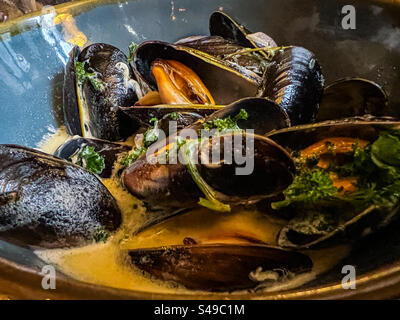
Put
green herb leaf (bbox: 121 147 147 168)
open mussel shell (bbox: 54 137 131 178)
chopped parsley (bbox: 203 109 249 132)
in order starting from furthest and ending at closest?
1. open mussel shell (bbox: 54 137 131 178)
2. green herb leaf (bbox: 121 147 147 168)
3. chopped parsley (bbox: 203 109 249 132)

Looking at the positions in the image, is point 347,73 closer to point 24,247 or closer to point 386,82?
point 386,82

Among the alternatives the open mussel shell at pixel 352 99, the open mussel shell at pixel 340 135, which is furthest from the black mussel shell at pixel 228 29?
the open mussel shell at pixel 340 135

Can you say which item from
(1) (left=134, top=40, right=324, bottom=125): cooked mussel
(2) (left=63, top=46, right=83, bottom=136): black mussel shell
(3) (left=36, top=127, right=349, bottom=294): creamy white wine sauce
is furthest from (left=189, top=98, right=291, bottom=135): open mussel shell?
(2) (left=63, top=46, right=83, bottom=136): black mussel shell

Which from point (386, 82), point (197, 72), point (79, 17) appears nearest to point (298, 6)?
point (386, 82)

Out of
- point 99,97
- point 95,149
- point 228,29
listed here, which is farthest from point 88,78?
point 228,29

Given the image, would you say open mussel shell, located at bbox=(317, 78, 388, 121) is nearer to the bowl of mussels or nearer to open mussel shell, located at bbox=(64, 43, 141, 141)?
the bowl of mussels

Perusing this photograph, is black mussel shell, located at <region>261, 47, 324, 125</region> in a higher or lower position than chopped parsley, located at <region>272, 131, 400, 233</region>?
higher

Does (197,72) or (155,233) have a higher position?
(197,72)

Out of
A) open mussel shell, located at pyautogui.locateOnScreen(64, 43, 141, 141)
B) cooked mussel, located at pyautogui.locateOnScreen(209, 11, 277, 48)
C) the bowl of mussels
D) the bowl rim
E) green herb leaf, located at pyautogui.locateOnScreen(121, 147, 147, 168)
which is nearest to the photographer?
the bowl rim
